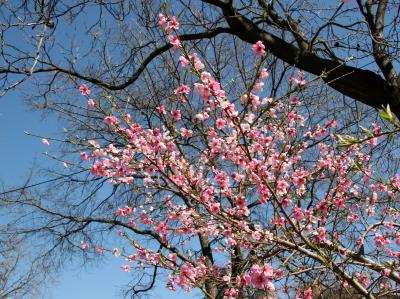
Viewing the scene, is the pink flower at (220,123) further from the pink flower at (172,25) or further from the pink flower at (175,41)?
the pink flower at (172,25)

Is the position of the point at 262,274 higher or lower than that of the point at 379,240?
lower

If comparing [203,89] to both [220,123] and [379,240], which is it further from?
[379,240]

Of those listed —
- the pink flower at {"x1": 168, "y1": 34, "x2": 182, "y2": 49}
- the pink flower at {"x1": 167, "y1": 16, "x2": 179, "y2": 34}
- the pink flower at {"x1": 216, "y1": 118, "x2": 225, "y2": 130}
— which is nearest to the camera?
the pink flower at {"x1": 168, "y1": 34, "x2": 182, "y2": 49}

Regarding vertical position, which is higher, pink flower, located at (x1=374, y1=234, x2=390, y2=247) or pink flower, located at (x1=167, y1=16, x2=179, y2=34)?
pink flower, located at (x1=167, y1=16, x2=179, y2=34)

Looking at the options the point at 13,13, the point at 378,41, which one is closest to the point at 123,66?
the point at 13,13

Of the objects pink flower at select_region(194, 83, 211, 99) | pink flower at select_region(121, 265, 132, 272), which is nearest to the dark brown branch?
pink flower at select_region(194, 83, 211, 99)

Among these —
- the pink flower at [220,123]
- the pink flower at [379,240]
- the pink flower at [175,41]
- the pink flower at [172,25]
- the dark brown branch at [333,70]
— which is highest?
the dark brown branch at [333,70]

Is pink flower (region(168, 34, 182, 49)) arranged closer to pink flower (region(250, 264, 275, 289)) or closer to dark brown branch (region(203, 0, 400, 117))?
dark brown branch (region(203, 0, 400, 117))

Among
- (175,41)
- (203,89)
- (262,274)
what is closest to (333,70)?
(203,89)

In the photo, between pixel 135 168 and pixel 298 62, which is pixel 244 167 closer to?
pixel 135 168

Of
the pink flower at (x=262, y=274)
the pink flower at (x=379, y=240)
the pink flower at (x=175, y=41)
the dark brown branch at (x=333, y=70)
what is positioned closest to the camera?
the pink flower at (x=262, y=274)

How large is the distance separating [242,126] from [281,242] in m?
0.96

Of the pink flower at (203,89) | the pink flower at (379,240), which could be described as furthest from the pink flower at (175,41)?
the pink flower at (379,240)

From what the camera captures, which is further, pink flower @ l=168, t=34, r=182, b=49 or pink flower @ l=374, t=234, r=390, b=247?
pink flower @ l=374, t=234, r=390, b=247
